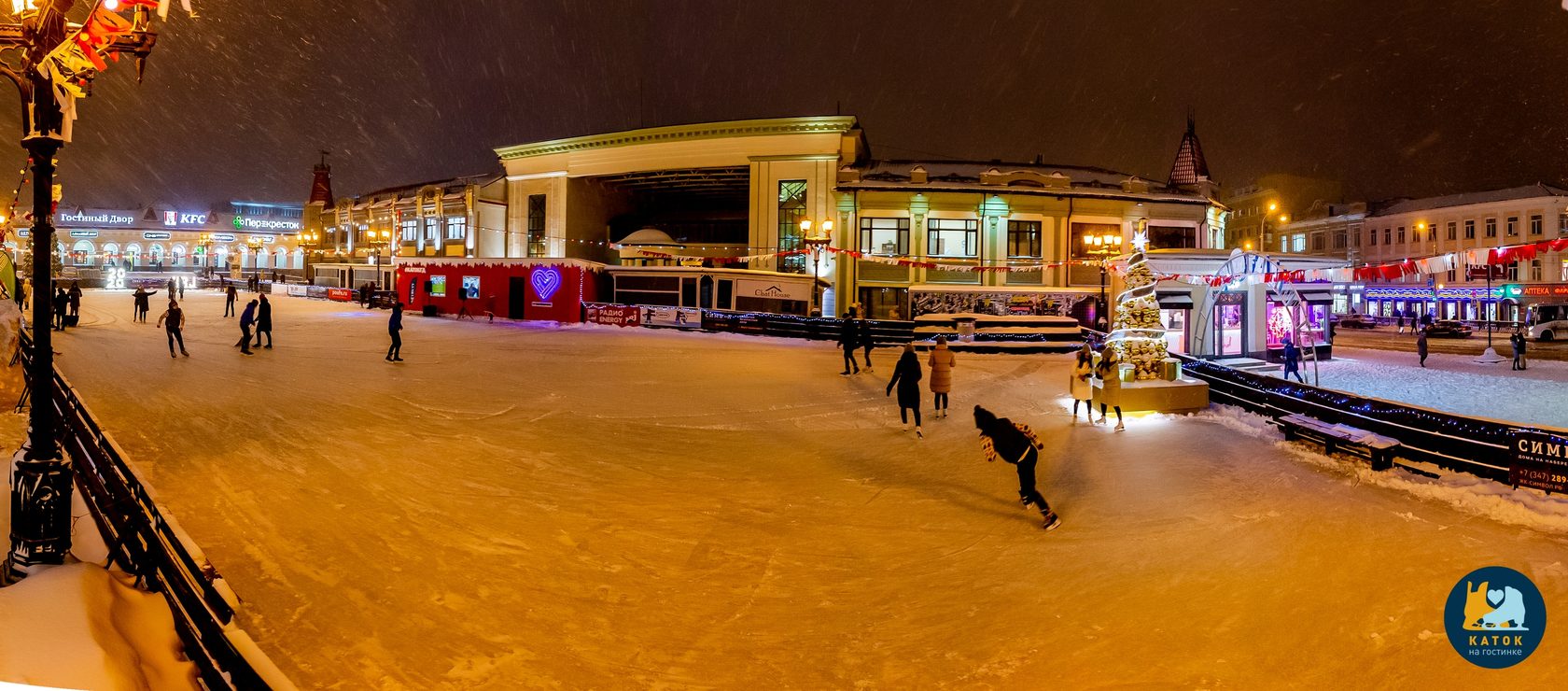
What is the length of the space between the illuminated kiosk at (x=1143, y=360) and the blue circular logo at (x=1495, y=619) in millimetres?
7354

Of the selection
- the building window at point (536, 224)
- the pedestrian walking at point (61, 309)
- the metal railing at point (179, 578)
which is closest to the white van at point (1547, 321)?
the metal railing at point (179, 578)

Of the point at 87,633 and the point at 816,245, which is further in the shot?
the point at 816,245

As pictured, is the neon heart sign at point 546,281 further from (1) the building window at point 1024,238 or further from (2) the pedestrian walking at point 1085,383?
(2) the pedestrian walking at point 1085,383

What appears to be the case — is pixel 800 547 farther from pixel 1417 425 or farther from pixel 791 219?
pixel 791 219

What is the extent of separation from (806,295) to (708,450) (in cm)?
2457

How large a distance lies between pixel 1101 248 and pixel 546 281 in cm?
2588

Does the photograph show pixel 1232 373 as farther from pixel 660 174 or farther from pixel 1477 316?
pixel 1477 316

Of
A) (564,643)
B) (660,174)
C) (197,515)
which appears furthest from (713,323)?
(564,643)

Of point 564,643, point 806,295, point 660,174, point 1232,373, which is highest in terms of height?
point 660,174

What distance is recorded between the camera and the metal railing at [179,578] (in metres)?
3.10

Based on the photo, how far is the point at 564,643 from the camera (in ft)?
15.2

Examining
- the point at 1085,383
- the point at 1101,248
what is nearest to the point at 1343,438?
the point at 1085,383

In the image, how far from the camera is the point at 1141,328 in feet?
44.9

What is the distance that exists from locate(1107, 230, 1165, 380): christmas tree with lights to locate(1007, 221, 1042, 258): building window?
23318mm
